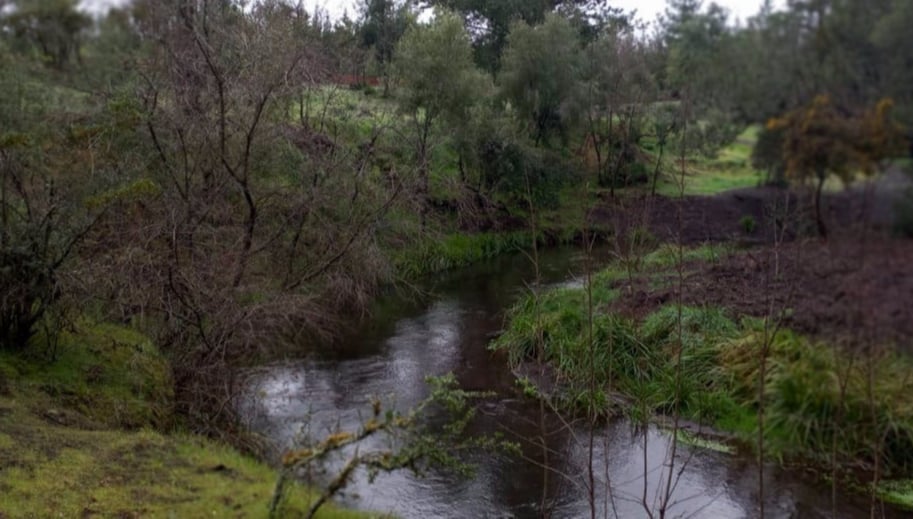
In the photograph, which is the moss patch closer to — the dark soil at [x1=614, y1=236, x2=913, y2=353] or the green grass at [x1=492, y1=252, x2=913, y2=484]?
the green grass at [x1=492, y1=252, x2=913, y2=484]

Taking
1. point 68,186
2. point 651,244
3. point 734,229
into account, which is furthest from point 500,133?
point 68,186

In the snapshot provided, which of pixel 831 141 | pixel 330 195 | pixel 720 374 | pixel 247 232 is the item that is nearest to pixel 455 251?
pixel 330 195

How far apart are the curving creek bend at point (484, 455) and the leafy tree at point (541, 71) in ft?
23.7

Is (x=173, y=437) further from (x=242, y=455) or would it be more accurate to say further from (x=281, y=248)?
(x=281, y=248)

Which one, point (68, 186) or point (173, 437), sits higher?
point (68, 186)

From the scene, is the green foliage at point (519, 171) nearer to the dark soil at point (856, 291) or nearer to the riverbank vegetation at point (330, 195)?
the riverbank vegetation at point (330, 195)

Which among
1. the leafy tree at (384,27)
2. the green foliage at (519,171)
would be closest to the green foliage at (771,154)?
the leafy tree at (384,27)

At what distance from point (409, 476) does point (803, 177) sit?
21.9 feet

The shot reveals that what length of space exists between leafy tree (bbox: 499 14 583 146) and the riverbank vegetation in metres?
3.09

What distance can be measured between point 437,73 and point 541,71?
3024mm

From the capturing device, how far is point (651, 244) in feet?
63.5

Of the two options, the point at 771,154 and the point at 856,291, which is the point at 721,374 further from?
the point at 856,291

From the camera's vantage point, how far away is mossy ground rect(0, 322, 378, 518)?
7168mm

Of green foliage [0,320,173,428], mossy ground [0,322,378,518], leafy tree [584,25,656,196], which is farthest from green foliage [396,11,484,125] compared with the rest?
mossy ground [0,322,378,518]
